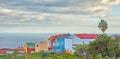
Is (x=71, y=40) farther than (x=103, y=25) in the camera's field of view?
Yes

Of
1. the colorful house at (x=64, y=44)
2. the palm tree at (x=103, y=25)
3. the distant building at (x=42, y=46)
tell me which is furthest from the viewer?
the distant building at (x=42, y=46)

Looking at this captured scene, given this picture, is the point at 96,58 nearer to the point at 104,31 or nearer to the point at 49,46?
the point at 104,31

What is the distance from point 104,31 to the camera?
3312 cm

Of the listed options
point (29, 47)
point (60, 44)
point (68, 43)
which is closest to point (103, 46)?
point (68, 43)

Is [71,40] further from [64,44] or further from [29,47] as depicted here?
[29,47]

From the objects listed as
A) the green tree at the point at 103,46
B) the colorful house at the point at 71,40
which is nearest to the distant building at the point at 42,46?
the colorful house at the point at 71,40

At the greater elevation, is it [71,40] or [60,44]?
[71,40]

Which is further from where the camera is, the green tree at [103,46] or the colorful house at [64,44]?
the colorful house at [64,44]

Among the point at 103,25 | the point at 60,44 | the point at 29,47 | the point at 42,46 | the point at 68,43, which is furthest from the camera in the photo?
the point at 29,47

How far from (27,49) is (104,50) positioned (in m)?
26.5

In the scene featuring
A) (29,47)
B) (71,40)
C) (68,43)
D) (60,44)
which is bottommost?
(29,47)

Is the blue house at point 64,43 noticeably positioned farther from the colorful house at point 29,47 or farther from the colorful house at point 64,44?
the colorful house at point 29,47

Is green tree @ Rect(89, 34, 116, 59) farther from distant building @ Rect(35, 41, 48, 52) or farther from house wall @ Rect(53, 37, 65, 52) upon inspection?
distant building @ Rect(35, 41, 48, 52)

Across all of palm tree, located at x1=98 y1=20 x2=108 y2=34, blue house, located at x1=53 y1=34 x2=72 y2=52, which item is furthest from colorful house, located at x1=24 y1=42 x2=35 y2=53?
palm tree, located at x1=98 y1=20 x2=108 y2=34
